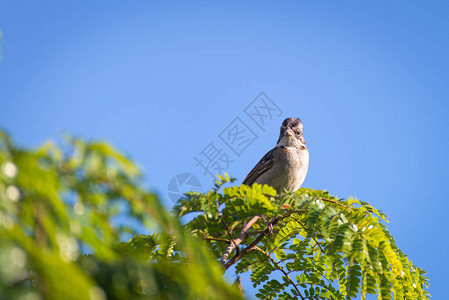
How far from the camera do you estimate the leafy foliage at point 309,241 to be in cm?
291

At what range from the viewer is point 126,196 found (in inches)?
62.6

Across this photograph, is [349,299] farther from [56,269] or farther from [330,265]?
[56,269]

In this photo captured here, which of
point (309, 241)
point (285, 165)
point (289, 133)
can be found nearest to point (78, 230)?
point (309, 241)

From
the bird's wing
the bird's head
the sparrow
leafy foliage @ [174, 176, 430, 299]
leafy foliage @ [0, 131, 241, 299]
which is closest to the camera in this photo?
leafy foliage @ [0, 131, 241, 299]

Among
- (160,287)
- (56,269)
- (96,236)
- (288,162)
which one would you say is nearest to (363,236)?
(160,287)

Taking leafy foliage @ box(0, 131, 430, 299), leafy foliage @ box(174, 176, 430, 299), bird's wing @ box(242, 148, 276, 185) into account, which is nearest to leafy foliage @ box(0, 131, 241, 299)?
leafy foliage @ box(0, 131, 430, 299)

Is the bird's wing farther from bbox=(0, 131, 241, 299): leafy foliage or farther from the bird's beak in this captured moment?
bbox=(0, 131, 241, 299): leafy foliage

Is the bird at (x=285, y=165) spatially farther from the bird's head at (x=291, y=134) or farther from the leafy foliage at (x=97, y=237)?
the leafy foliage at (x=97, y=237)

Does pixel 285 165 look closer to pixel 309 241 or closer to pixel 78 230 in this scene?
pixel 309 241

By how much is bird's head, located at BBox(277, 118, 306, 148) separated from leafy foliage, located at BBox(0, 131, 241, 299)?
539cm

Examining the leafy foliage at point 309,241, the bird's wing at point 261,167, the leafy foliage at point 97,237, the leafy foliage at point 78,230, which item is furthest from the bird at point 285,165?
the leafy foliage at point 78,230

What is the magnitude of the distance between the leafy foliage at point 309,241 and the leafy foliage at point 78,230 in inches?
51.5

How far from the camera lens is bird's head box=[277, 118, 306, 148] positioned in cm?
700

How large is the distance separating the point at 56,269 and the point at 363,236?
238 centimetres
